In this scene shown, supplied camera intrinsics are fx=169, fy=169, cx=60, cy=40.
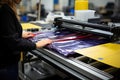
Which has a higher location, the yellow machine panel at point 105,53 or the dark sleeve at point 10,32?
the dark sleeve at point 10,32

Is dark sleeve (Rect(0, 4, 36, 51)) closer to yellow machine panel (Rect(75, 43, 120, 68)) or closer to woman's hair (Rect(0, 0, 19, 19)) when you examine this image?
woman's hair (Rect(0, 0, 19, 19))

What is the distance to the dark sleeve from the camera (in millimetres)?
1064

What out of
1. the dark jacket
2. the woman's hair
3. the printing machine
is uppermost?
the woman's hair

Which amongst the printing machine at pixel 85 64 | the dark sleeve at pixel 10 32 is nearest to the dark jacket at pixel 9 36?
the dark sleeve at pixel 10 32

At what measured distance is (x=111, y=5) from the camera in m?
6.26

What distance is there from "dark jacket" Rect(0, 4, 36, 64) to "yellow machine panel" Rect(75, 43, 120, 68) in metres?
0.38

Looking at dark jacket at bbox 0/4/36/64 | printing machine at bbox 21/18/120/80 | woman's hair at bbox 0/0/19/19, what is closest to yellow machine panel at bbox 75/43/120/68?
printing machine at bbox 21/18/120/80

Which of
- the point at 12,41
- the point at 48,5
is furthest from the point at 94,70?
the point at 48,5

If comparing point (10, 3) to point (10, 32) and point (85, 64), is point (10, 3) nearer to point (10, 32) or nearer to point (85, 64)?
point (10, 32)

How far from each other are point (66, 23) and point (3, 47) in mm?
799

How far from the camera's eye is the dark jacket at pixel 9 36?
3.50 ft

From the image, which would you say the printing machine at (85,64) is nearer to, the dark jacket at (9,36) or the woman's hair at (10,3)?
the dark jacket at (9,36)

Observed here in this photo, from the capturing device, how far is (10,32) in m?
1.07

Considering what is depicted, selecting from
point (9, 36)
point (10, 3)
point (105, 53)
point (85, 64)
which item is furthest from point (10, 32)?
point (105, 53)
